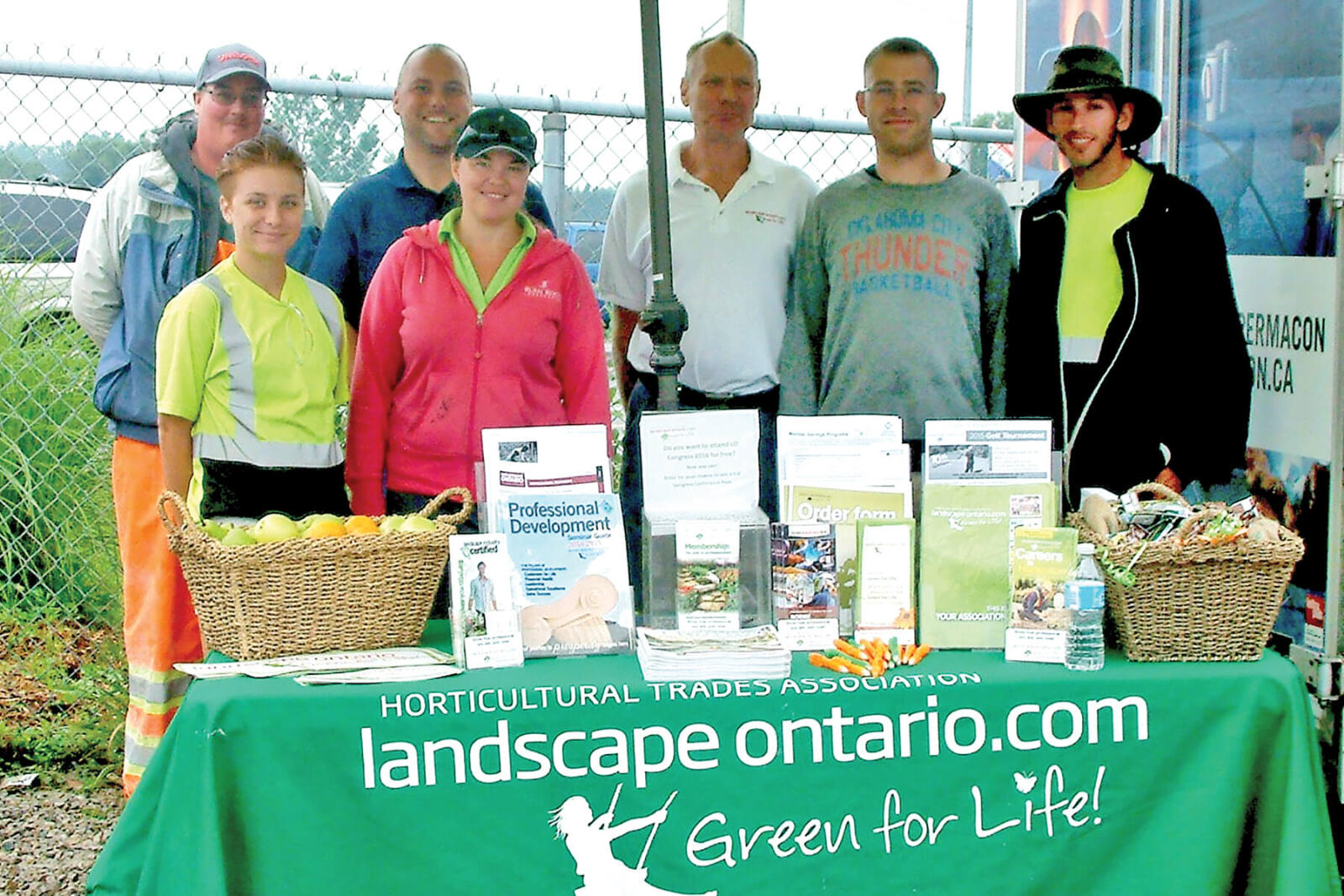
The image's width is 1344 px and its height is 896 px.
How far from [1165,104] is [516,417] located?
1.97 metres

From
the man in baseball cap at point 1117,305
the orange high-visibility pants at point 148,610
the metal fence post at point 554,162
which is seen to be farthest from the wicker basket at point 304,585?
the metal fence post at point 554,162

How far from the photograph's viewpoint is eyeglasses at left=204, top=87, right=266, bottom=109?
130 inches

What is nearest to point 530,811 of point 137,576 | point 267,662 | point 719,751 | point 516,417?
point 719,751

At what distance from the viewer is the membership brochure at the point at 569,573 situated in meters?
2.42

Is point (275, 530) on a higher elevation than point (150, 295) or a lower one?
lower

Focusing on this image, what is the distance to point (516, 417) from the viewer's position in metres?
2.90

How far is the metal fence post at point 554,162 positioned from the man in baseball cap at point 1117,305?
1.41m

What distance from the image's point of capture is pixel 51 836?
364 centimetres

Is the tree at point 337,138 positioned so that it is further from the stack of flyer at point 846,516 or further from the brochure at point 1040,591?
the brochure at point 1040,591

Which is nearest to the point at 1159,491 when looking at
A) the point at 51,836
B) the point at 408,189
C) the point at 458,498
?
the point at 458,498

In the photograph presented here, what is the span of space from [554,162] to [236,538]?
2.06 m

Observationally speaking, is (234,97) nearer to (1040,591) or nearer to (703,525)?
(703,525)

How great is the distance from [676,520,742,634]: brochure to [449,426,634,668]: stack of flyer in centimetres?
11

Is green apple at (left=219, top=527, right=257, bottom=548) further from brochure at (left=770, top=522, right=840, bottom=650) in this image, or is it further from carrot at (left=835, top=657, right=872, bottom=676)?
carrot at (left=835, top=657, right=872, bottom=676)
